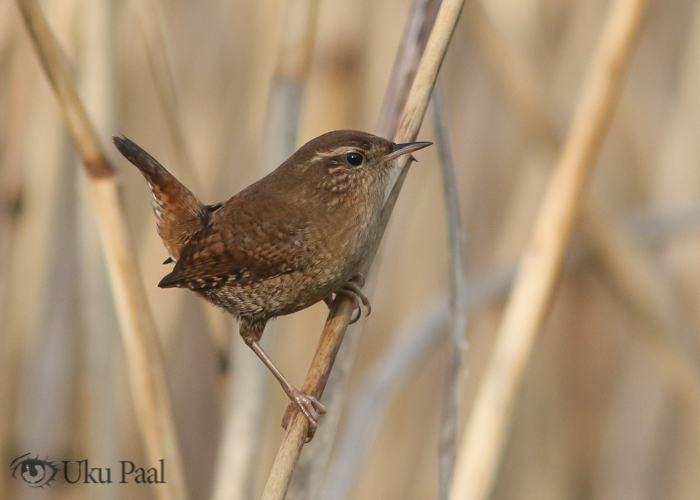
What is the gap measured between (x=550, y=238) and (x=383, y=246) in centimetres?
63

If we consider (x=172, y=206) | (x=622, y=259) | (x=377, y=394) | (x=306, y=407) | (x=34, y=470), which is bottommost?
(x=34, y=470)

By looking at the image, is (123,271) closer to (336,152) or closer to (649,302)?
(336,152)

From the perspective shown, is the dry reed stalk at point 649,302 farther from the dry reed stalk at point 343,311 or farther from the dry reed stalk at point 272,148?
the dry reed stalk at point 272,148

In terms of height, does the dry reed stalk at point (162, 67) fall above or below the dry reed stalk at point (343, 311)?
above

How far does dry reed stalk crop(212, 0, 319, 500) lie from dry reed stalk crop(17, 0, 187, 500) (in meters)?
0.13

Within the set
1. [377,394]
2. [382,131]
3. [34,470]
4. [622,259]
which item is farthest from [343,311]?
[34,470]

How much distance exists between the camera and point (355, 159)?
128cm

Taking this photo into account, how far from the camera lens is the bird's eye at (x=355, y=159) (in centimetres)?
128

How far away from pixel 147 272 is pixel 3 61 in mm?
702

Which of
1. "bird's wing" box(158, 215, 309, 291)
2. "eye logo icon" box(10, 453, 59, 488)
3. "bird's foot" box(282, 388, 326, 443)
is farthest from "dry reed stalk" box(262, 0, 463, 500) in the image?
"eye logo icon" box(10, 453, 59, 488)

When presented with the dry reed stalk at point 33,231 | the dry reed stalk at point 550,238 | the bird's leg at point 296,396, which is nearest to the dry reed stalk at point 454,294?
the dry reed stalk at point 550,238

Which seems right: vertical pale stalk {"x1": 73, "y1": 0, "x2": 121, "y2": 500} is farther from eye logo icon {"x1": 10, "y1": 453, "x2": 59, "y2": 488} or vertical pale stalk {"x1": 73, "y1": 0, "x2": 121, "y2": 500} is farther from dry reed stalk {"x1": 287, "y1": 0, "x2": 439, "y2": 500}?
dry reed stalk {"x1": 287, "y1": 0, "x2": 439, "y2": 500}

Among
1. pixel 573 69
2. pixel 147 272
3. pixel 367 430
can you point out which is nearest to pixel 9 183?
pixel 147 272

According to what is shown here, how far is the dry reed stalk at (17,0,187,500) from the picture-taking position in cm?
105
